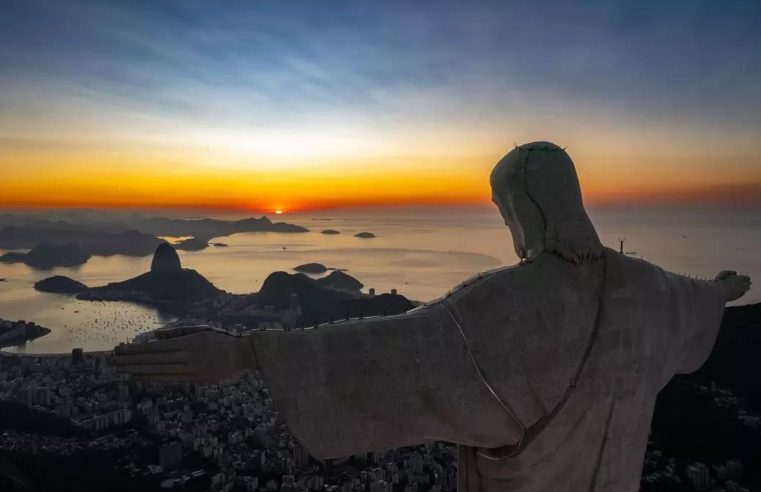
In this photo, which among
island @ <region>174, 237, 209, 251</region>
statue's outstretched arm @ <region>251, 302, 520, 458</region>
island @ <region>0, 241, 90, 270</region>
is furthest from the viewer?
island @ <region>174, 237, 209, 251</region>

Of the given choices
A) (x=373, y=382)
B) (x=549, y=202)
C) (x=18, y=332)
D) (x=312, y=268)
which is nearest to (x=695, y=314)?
(x=549, y=202)

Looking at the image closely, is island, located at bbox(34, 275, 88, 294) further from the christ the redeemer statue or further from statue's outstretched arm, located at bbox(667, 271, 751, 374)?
statue's outstretched arm, located at bbox(667, 271, 751, 374)

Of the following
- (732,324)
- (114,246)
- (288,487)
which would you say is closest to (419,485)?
(288,487)

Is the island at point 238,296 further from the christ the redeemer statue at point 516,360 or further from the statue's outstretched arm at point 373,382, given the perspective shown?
the statue's outstretched arm at point 373,382

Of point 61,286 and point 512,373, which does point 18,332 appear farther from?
point 512,373

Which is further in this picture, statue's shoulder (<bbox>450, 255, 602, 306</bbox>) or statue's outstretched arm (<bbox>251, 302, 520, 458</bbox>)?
statue's shoulder (<bbox>450, 255, 602, 306</bbox>)

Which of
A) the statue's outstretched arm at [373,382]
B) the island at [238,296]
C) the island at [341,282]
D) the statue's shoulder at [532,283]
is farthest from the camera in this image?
the island at [341,282]

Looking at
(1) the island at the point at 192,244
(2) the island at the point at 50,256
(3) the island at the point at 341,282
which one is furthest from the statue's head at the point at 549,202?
(1) the island at the point at 192,244

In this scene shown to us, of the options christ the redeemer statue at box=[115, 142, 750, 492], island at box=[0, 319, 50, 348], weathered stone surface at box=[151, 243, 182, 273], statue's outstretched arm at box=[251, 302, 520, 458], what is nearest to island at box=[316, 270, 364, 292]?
weathered stone surface at box=[151, 243, 182, 273]
